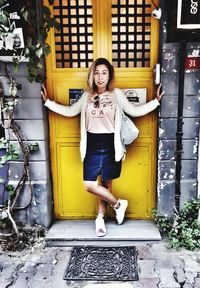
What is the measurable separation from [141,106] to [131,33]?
103cm

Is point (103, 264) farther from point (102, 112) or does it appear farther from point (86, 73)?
point (86, 73)

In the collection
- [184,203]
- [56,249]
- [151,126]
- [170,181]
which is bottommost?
[56,249]

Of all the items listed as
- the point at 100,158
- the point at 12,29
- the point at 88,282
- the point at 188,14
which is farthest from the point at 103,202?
the point at 188,14

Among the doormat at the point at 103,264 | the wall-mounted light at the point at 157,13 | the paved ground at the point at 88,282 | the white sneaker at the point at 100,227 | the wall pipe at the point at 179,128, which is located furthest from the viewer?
the white sneaker at the point at 100,227

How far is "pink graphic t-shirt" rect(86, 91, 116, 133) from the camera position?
472 centimetres

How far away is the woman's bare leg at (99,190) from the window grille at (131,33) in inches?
67.6

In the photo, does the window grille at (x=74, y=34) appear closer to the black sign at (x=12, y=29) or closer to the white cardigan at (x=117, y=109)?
the white cardigan at (x=117, y=109)

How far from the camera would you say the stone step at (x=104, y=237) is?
4855mm

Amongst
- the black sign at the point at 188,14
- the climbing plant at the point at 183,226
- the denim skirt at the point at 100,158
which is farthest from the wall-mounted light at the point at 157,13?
the climbing plant at the point at 183,226

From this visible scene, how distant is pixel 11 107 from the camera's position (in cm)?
466

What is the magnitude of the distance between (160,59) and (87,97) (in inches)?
44.3

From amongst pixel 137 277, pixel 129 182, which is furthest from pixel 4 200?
pixel 137 277

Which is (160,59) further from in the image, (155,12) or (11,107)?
(11,107)

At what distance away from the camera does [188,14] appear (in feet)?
13.5
